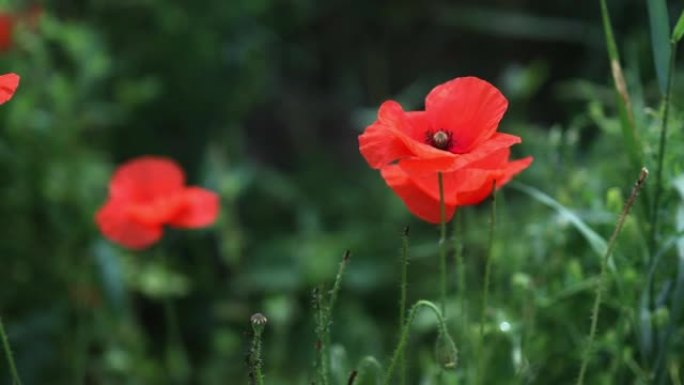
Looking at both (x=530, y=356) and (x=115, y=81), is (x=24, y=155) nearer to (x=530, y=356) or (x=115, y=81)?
(x=115, y=81)

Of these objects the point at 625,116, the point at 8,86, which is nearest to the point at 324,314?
the point at 8,86

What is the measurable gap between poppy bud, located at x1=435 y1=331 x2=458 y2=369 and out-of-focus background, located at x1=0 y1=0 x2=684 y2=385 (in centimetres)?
31

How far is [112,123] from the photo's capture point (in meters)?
3.12

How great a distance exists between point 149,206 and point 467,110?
0.92m

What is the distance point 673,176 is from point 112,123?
1782 millimetres

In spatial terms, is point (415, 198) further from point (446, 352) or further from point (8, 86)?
point (8, 86)

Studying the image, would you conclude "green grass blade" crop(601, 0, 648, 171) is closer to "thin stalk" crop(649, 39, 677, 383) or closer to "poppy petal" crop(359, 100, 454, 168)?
"thin stalk" crop(649, 39, 677, 383)

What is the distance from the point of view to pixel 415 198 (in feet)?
4.77

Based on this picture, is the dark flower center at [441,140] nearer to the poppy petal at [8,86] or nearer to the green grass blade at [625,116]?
the green grass blade at [625,116]

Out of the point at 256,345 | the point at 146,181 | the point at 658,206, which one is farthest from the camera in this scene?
the point at 146,181

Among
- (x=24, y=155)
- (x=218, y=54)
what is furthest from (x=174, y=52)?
(x=24, y=155)

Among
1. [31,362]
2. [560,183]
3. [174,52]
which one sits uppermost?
[174,52]

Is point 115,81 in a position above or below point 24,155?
above

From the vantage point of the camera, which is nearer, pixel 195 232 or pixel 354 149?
pixel 195 232
